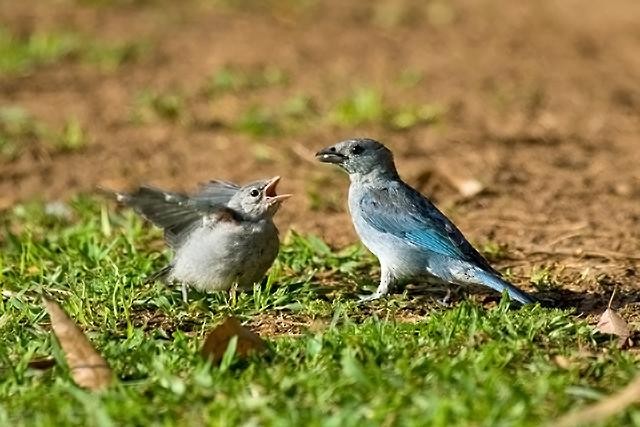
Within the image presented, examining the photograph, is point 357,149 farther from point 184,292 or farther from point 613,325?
point 613,325

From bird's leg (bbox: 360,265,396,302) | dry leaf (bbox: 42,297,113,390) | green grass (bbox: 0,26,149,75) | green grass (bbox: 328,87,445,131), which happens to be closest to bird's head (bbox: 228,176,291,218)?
bird's leg (bbox: 360,265,396,302)

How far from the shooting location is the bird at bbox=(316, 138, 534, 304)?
20.2 ft

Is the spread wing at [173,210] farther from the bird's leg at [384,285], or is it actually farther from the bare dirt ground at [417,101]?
the bare dirt ground at [417,101]

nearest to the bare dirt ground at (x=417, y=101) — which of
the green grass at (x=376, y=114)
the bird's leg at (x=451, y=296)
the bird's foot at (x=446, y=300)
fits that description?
the green grass at (x=376, y=114)

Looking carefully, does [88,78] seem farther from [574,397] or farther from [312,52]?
[574,397]

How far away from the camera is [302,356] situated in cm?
530

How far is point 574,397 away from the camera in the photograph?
474 centimetres

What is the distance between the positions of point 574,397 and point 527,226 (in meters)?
3.38

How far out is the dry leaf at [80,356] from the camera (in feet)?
16.5

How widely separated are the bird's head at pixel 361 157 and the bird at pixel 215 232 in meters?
0.40

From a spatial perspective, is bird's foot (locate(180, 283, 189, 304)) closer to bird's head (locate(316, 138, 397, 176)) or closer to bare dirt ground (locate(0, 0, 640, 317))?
bird's head (locate(316, 138, 397, 176))

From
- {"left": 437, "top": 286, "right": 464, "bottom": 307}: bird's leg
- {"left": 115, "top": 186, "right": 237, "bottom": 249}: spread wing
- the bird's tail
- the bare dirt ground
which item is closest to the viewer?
the bird's tail

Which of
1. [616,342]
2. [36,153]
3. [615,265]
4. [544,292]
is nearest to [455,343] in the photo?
[616,342]

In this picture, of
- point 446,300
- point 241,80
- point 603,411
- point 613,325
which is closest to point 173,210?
point 446,300
